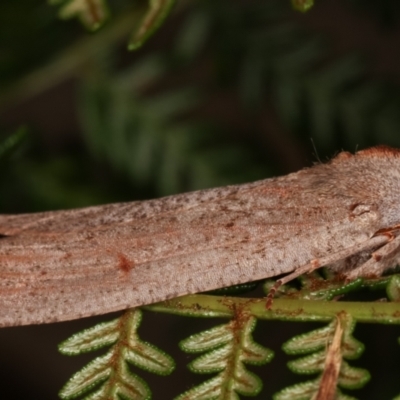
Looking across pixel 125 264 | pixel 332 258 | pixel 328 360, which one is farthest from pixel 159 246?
pixel 328 360

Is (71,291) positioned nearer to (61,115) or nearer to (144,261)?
(144,261)

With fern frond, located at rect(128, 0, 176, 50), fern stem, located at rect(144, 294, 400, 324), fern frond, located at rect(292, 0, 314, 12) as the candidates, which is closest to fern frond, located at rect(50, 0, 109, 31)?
fern frond, located at rect(128, 0, 176, 50)

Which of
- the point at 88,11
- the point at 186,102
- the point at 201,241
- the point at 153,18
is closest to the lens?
the point at 153,18

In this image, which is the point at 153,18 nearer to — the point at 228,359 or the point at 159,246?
the point at 159,246

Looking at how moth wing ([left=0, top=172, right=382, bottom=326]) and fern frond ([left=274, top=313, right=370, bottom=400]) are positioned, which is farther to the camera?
moth wing ([left=0, top=172, right=382, bottom=326])

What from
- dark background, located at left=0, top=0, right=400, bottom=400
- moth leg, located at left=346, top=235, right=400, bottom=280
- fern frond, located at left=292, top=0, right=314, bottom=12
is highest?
dark background, located at left=0, top=0, right=400, bottom=400

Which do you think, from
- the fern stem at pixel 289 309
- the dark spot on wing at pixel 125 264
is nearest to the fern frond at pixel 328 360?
the fern stem at pixel 289 309

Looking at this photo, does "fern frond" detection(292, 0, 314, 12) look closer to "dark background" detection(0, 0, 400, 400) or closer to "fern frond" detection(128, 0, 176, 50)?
"fern frond" detection(128, 0, 176, 50)
